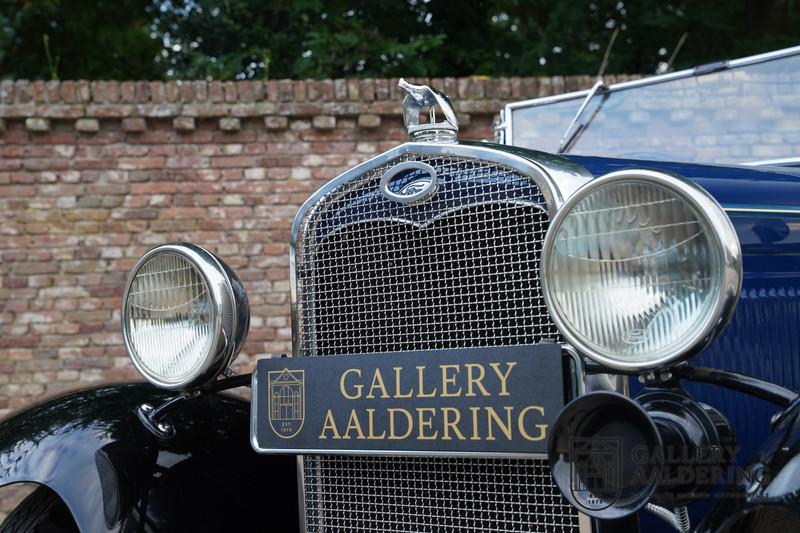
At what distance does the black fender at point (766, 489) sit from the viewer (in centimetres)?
131

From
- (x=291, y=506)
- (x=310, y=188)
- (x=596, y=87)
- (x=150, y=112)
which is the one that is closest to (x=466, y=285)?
(x=291, y=506)

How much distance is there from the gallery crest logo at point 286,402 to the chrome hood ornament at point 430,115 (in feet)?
1.95

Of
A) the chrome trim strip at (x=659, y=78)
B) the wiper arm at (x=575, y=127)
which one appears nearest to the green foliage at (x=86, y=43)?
the chrome trim strip at (x=659, y=78)

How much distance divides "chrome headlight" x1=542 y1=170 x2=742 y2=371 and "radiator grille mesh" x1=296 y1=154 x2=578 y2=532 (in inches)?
7.5

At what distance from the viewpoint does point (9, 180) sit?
18.4 ft

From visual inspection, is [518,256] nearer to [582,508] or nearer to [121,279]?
[582,508]

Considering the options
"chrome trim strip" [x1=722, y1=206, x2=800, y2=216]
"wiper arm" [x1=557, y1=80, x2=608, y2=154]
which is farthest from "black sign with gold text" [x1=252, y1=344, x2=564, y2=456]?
"wiper arm" [x1=557, y1=80, x2=608, y2=154]

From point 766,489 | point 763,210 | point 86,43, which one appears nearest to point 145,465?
point 766,489

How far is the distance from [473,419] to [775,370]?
2.22ft

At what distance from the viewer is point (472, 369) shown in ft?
5.36

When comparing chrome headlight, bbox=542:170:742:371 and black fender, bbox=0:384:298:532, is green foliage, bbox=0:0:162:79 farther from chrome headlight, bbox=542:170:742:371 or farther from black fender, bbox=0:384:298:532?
chrome headlight, bbox=542:170:742:371

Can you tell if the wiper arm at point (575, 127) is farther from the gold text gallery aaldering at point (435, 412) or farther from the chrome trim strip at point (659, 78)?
the gold text gallery aaldering at point (435, 412)

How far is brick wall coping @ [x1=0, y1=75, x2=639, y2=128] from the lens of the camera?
5.58 m

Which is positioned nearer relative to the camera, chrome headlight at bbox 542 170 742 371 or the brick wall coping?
chrome headlight at bbox 542 170 742 371
